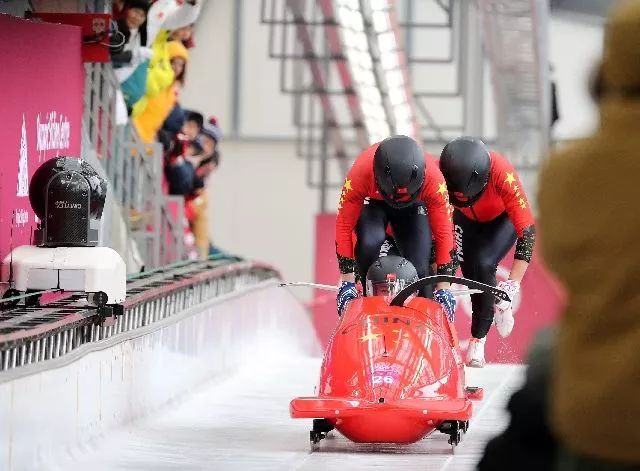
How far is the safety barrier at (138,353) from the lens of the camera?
5.19 m

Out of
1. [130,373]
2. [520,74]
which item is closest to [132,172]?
[130,373]

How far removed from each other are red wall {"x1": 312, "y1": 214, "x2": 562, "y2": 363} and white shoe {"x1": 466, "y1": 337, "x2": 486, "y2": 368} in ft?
1.24

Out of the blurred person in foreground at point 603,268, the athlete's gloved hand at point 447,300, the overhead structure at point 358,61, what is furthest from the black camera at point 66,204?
the overhead structure at point 358,61

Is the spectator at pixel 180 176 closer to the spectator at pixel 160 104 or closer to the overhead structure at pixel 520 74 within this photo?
the spectator at pixel 160 104

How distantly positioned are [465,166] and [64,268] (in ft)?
6.66

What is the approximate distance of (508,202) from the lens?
7703mm

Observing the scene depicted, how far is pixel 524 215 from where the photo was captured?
7.70 meters

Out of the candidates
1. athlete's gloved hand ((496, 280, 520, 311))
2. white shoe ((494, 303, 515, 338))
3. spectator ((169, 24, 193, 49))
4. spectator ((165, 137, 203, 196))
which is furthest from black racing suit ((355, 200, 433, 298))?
spectator ((169, 24, 193, 49))

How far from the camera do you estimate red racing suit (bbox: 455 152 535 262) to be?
7633 mm

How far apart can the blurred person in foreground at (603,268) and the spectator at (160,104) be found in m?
9.60

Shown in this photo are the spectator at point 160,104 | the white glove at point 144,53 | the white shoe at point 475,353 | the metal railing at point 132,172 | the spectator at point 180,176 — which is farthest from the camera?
the spectator at point 180,176

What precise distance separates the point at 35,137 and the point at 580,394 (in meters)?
6.18

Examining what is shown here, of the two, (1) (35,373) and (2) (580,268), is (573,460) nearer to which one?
(2) (580,268)

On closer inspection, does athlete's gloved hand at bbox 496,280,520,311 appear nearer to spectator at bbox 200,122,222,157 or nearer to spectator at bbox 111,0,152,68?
spectator at bbox 111,0,152,68
